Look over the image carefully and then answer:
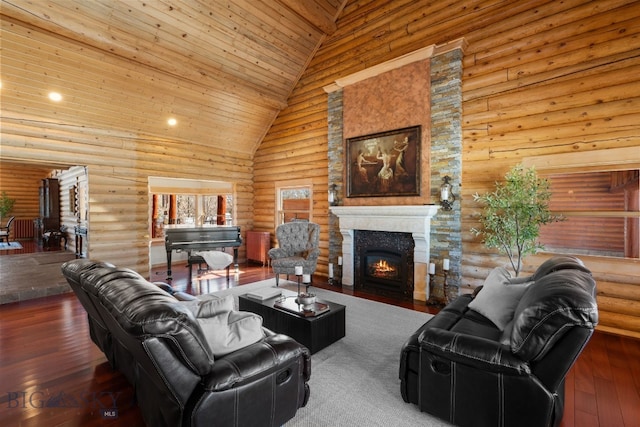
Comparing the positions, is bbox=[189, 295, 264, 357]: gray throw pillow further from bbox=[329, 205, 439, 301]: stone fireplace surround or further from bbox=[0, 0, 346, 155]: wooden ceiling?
bbox=[0, 0, 346, 155]: wooden ceiling

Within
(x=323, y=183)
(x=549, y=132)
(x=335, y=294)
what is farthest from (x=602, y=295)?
(x=323, y=183)

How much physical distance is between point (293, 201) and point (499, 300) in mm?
5253

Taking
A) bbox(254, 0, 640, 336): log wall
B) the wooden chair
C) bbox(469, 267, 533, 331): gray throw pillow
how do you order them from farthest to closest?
the wooden chair < bbox(254, 0, 640, 336): log wall < bbox(469, 267, 533, 331): gray throw pillow

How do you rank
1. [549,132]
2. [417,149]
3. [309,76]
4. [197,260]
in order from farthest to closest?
[309,76] < [197,260] < [417,149] < [549,132]

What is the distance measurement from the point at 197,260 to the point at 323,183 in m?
3.02

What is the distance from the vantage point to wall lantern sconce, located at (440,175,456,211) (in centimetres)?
445

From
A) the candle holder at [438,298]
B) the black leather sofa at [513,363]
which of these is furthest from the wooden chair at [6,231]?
the black leather sofa at [513,363]

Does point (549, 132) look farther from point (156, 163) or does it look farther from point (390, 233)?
point (156, 163)

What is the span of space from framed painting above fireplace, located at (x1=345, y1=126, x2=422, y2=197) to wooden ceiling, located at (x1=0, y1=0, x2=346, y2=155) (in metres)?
2.51

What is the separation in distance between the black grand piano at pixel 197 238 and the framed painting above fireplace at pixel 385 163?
2841 mm

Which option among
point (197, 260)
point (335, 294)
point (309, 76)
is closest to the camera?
point (335, 294)

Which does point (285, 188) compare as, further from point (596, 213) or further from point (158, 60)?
point (596, 213)

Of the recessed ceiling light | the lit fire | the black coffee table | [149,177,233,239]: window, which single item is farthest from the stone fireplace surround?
the recessed ceiling light

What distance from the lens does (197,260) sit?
6.07 m
